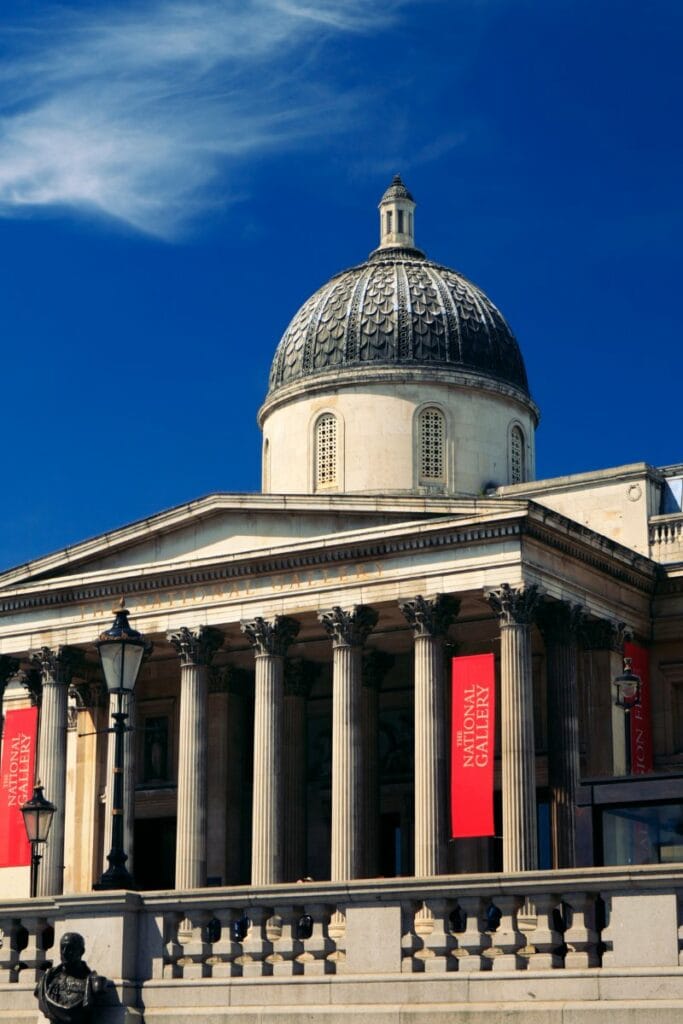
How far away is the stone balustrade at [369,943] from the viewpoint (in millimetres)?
17656

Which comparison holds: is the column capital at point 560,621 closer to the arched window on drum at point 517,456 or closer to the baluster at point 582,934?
the arched window on drum at point 517,456

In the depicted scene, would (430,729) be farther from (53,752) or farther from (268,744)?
(53,752)

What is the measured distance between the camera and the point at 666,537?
156ft

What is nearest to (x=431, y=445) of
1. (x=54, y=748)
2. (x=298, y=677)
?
(x=298, y=677)

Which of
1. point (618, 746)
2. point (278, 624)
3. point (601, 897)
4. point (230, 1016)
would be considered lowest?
point (230, 1016)

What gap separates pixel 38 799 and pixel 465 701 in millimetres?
11135

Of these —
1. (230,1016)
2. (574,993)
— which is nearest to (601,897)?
(574,993)

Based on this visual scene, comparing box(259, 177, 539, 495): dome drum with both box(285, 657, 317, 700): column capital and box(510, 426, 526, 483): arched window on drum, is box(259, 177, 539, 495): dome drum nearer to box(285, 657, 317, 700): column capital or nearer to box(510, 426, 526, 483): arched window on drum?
box(510, 426, 526, 483): arched window on drum

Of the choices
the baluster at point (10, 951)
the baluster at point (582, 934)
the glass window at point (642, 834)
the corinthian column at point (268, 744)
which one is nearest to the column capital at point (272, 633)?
the corinthian column at point (268, 744)

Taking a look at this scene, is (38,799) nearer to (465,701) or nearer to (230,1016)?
(465,701)

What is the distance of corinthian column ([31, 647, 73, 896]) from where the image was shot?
155 feet

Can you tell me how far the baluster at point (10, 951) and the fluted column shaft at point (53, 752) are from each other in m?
25.7

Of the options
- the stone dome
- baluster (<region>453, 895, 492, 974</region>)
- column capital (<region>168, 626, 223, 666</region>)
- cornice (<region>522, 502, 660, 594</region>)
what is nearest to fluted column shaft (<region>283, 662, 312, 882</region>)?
column capital (<region>168, 626, 223, 666</region>)

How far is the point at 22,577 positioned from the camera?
50.1 meters
